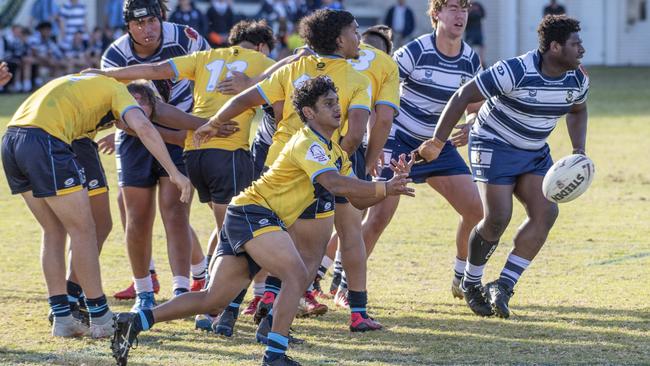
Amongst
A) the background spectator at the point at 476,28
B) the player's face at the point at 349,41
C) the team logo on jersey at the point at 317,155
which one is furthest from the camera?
the background spectator at the point at 476,28

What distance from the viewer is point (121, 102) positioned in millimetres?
6836

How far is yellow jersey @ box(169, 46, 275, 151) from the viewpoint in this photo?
7426 millimetres

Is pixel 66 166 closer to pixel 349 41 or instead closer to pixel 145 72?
pixel 145 72

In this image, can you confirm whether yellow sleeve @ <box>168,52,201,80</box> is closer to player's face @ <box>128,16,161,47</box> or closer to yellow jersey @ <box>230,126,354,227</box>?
player's face @ <box>128,16,161,47</box>

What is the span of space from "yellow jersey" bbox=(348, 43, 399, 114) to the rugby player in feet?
1.43

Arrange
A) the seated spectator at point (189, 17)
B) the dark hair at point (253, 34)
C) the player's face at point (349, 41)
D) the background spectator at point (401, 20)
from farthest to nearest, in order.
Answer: the background spectator at point (401, 20), the seated spectator at point (189, 17), the dark hair at point (253, 34), the player's face at point (349, 41)

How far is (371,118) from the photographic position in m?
7.29

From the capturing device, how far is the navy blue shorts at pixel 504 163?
761cm

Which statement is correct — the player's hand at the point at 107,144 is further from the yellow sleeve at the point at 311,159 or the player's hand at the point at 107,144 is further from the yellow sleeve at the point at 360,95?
the yellow sleeve at the point at 311,159

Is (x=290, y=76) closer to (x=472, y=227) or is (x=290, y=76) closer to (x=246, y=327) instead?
(x=246, y=327)

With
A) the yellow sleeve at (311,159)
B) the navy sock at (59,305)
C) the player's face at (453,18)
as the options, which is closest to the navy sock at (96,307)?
the navy sock at (59,305)

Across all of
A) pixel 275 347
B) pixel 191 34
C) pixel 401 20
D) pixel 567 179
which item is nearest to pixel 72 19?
pixel 401 20

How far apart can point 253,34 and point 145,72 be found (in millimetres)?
835

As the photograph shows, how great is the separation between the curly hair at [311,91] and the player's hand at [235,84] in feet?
3.30
